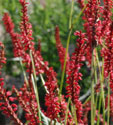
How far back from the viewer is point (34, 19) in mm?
4422

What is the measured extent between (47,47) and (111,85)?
8.56ft

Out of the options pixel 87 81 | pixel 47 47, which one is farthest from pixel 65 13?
pixel 87 81

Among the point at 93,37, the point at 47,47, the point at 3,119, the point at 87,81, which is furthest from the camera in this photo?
the point at 47,47

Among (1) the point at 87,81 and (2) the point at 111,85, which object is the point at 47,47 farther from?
(2) the point at 111,85

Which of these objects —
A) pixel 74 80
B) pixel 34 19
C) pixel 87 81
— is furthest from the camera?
pixel 34 19

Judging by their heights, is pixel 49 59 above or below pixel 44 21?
below

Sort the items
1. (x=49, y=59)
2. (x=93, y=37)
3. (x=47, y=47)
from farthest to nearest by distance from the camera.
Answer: (x=47, y=47)
(x=49, y=59)
(x=93, y=37)

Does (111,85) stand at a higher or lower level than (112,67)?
lower

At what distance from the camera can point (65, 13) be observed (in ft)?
15.0

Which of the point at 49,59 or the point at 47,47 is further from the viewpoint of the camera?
the point at 47,47

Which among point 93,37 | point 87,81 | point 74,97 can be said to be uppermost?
point 93,37

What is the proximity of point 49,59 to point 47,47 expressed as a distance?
1.01 feet

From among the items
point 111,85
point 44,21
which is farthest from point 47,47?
point 111,85

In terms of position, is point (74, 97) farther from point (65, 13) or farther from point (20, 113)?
point (65, 13)
